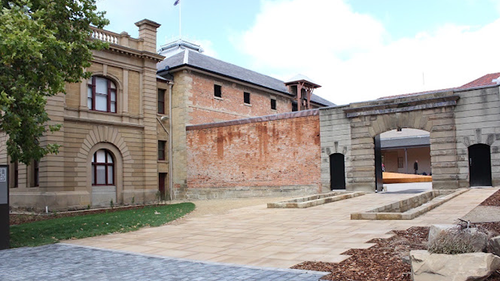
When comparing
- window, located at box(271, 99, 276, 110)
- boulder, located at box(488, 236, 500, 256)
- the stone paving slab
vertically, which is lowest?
the stone paving slab

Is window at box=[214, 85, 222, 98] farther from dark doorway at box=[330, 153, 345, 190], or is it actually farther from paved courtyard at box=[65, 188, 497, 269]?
paved courtyard at box=[65, 188, 497, 269]

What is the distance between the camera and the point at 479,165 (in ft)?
59.9

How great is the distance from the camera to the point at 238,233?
9.77 meters

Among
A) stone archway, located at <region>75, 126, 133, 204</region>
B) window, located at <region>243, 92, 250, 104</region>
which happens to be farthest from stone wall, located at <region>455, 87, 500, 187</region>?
stone archway, located at <region>75, 126, 133, 204</region>

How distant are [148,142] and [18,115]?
14.7m

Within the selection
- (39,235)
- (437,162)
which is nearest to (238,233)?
(39,235)

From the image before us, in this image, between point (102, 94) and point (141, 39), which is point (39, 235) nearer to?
point (102, 94)

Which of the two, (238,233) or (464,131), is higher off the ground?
(464,131)

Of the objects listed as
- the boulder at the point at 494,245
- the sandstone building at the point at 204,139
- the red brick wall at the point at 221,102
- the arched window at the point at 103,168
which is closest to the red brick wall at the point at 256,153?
the sandstone building at the point at 204,139

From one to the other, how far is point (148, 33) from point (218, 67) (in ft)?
21.8

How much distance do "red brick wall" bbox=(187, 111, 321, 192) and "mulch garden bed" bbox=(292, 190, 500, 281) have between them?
48.0 feet

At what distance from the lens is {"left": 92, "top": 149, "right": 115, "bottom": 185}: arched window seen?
23172mm

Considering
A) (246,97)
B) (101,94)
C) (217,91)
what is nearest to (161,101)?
(217,91)

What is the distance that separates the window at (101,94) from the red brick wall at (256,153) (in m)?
5.17
